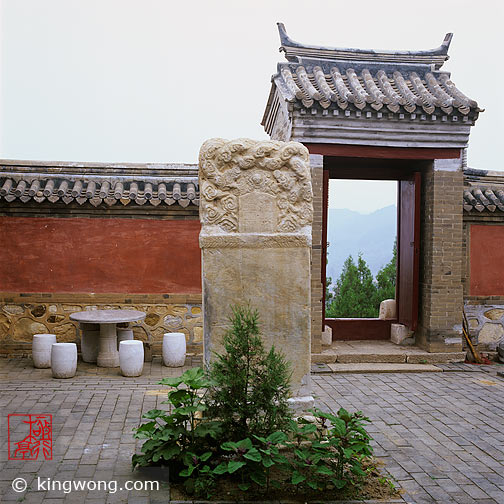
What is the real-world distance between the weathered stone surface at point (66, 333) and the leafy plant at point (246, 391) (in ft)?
16.7

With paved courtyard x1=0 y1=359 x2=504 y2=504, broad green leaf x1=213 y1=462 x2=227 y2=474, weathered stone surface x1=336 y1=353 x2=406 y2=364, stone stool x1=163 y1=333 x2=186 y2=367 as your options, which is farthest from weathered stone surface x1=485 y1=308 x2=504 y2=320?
broad green leaf x1=213 y1=462 x2=227 y2=474

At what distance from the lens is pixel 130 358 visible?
7.17 m

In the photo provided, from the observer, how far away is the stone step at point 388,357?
8164 millimetres

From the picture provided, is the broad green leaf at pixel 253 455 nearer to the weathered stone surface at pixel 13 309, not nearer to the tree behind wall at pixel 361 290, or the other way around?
the weathered stone surface at pixel 13 309

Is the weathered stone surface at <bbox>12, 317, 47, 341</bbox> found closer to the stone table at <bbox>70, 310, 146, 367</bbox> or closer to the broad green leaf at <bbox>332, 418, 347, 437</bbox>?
the stone table at <bbox>70, 310, 146, 367</bbox>

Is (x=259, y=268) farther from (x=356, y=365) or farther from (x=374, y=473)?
(x=356, y=365)

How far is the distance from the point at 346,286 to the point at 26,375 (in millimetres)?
8335

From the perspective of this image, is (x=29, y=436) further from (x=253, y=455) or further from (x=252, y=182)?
(x=252, y=182)

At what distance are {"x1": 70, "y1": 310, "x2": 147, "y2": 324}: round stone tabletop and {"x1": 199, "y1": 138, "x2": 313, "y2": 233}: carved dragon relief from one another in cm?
347

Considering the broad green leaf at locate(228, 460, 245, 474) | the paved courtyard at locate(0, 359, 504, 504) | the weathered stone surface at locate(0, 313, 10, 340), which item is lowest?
the paved courtyard at locate(0, 359, 504, 504)

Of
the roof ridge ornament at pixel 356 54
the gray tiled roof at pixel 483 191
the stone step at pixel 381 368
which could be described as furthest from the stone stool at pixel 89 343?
the gray tiled roof at pixel 483 191

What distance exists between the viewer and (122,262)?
8578 millimetres

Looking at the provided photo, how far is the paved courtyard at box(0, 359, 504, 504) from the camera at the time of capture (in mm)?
3935

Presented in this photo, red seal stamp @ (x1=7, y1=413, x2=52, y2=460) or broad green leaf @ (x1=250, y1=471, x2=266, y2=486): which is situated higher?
broad green leaf @ (x1=250, y1=471, x2=266, y2=486)
